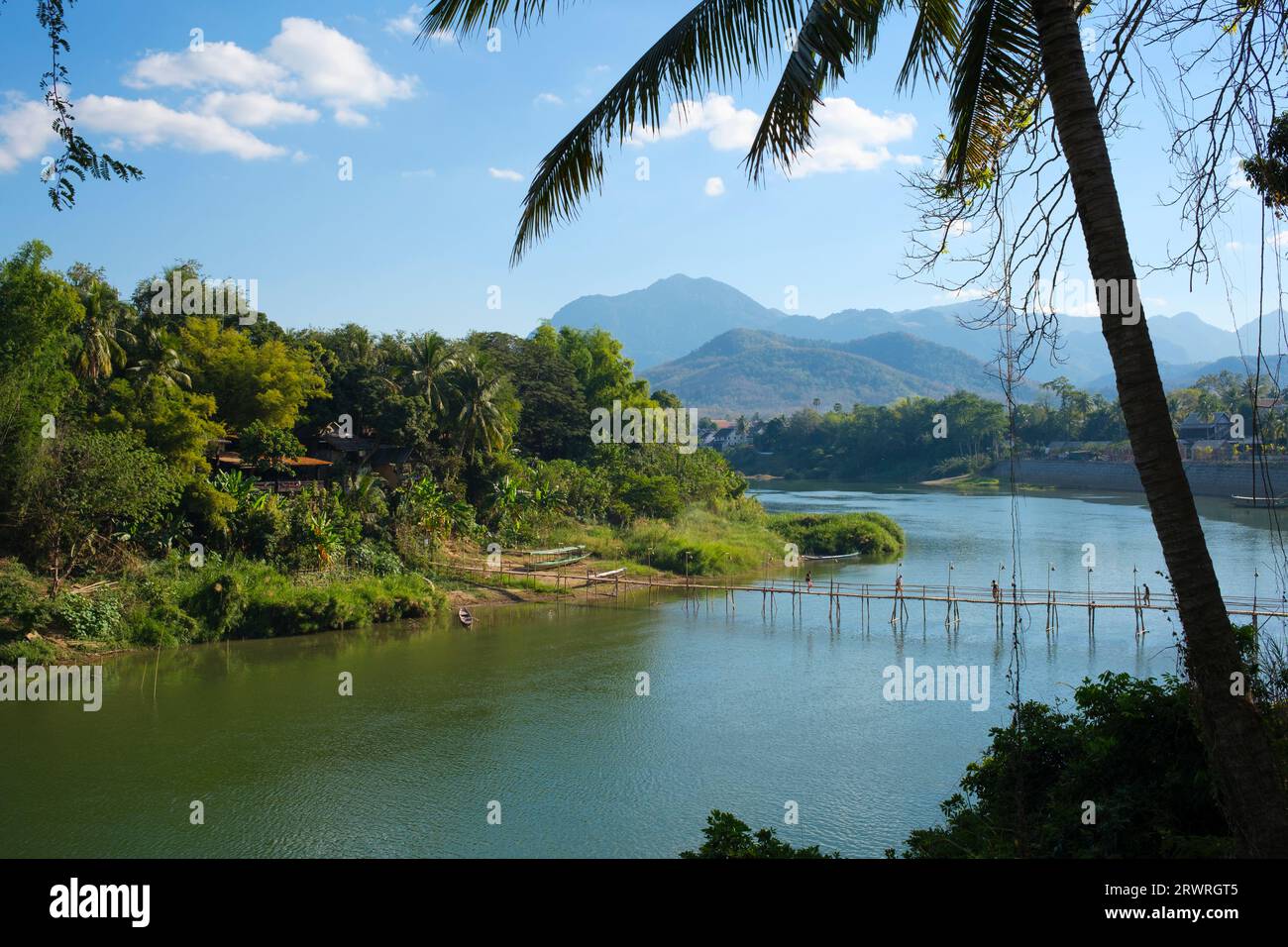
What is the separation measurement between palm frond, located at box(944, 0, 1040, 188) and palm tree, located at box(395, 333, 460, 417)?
26.1m

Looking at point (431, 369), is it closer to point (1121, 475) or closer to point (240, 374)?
point (240, 374)

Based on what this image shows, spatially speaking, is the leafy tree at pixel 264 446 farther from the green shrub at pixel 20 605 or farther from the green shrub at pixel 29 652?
the green shrub at pixel 29 652

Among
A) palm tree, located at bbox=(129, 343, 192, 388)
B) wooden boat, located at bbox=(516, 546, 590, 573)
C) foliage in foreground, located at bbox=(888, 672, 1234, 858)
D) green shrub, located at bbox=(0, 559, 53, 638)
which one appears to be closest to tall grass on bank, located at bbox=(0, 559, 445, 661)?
green shrub, located at bbox=(0, 559, 53, 638)

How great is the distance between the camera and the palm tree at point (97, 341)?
2300 cm

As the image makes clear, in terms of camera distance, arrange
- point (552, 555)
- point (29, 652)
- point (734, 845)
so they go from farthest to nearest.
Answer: point (552, 555)
point (29, 652)
point (734, 845)

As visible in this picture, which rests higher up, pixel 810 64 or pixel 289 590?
pixel 810 64

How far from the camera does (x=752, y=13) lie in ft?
17.1

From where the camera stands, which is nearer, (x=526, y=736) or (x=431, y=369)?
(x=526, y=736)

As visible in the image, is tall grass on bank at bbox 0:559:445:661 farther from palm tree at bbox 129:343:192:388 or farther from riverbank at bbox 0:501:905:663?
palm tree at bbox 129:343:192:388

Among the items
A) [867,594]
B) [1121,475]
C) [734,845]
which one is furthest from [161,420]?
[1121,475]

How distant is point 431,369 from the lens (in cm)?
3098

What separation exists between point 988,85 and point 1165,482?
256cm

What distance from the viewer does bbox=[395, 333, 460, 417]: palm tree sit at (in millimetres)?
30625
